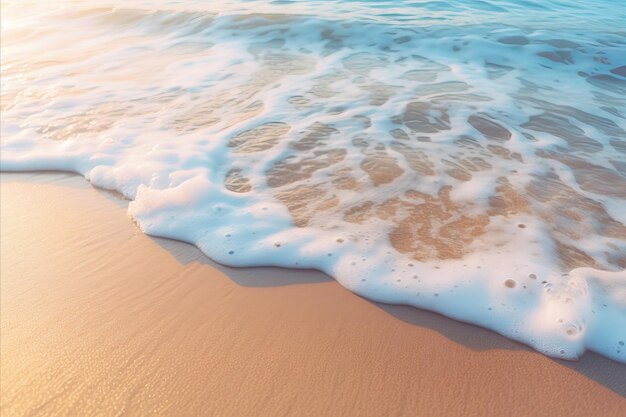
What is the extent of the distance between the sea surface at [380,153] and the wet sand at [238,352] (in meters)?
0.12

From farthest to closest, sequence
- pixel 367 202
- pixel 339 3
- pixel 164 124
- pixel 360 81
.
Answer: pixel 339 3, pixel 360 81, pixel 164 124, pixel 367 202

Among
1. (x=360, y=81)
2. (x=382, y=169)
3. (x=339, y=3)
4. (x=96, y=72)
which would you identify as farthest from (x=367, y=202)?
(x=339, y=3)

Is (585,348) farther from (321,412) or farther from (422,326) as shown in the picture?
(321,412)

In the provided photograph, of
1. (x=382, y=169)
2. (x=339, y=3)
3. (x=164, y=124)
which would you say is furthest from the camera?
(x=339, y=3)

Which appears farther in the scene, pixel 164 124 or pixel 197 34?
pixel 197 34

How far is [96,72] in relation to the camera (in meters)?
5.10

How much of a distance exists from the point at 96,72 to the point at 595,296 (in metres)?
5.22

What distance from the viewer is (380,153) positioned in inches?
125

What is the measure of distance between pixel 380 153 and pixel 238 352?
1.90m

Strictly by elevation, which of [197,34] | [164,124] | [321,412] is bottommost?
[197,34]

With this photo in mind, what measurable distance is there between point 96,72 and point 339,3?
5704 millimetres

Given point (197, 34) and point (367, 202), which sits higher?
point (367, 202)

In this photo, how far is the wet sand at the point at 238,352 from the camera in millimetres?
1522

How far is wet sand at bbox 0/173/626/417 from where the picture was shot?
1522mm
